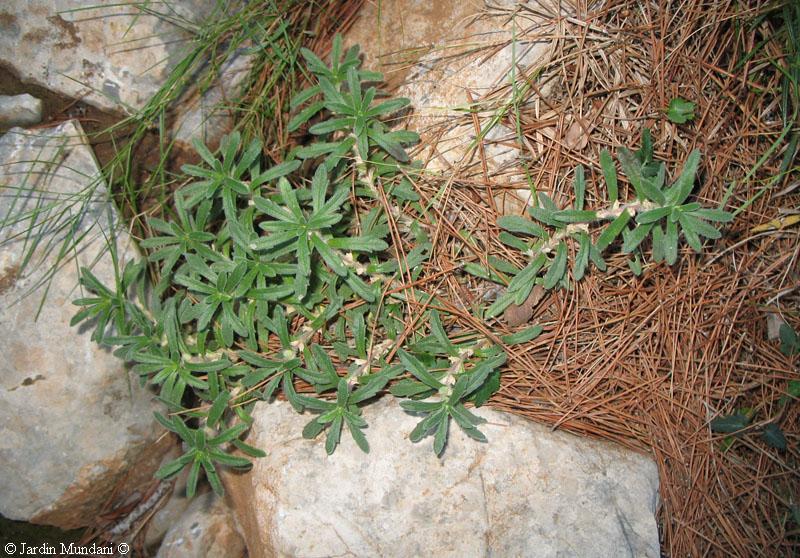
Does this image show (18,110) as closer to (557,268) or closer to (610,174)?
(557,268)

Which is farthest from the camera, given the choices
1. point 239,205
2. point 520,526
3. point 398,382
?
point 239,205

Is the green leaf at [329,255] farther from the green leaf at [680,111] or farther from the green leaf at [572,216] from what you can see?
the green leaf at [680,111]

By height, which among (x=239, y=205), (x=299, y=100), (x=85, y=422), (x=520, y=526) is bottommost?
(x=520, y=526)

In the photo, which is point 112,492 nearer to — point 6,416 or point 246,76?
point 6,416

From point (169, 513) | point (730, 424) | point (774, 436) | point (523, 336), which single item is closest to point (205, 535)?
point (169, 513)

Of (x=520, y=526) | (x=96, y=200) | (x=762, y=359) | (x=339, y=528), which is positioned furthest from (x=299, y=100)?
(x=762, y=359)

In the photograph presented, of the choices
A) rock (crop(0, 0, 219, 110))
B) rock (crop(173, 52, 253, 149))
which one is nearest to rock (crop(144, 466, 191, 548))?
rock (crop(173, 52, 253, 149))
